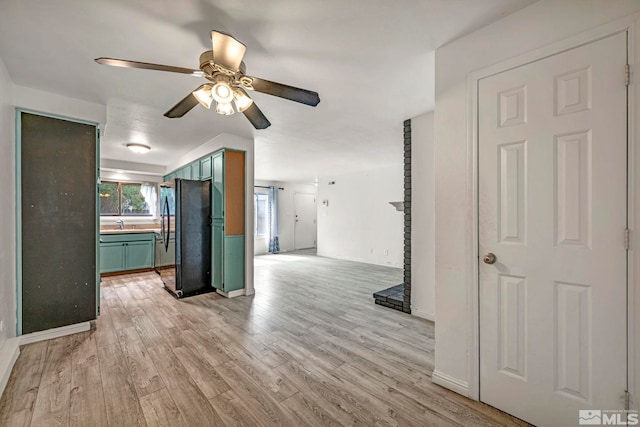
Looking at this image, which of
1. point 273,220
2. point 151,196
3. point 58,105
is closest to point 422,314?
point 58,105

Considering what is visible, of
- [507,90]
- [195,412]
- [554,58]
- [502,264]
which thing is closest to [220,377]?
[195,412]

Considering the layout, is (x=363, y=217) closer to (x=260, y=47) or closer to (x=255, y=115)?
(x=255, y=115)

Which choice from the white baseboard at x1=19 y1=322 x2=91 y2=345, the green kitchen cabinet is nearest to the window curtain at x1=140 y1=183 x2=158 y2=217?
the green kitchen cabinet

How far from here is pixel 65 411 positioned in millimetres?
1637

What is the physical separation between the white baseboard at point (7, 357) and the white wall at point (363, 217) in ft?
18.4

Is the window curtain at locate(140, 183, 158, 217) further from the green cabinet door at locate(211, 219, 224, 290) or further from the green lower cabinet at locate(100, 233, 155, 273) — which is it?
the green cabinet door at locate(211, 219, 224, 290)

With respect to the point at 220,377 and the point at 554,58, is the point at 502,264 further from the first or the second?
the point at 220,377

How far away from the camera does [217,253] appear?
4082mm

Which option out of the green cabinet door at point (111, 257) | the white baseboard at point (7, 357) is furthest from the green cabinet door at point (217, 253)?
the green cabinet door at point (111, 257)

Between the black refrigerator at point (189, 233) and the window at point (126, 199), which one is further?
the window at point (126, 199)

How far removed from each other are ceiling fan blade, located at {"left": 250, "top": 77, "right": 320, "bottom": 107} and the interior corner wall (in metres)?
2.08

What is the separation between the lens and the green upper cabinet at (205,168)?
14.0ft

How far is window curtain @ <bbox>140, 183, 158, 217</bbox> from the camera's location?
6320 mm

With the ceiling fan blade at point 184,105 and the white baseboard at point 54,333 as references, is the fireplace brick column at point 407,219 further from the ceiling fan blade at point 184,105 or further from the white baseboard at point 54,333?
the white baseboard at point 54,333
